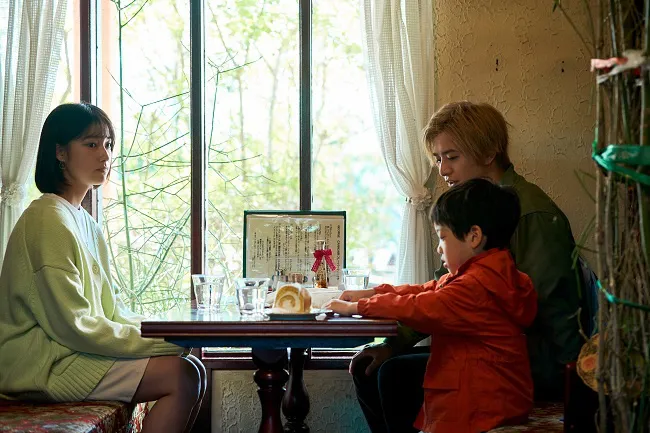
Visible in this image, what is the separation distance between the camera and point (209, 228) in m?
3.56

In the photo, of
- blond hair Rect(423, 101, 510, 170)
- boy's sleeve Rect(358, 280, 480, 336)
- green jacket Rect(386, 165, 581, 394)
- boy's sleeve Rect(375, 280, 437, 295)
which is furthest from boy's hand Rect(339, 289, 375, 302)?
blond hair Rect(423, 101, 510, 170)

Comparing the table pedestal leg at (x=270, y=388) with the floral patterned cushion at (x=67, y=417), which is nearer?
the floral patterned cushion at (x=67, y=417)

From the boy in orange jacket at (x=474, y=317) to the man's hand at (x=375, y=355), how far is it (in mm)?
510

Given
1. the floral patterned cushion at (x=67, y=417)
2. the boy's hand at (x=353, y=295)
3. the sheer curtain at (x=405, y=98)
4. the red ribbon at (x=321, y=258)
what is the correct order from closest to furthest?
the floral patterned cushion at (x=67, y=417), the boy's hand at (x=353, y=295), the red ribbon at (x=321, y=258), the sheer curtain at (x=405, y=98)

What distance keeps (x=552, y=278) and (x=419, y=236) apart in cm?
110

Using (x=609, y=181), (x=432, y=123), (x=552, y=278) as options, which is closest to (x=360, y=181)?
(x=432, y=123)

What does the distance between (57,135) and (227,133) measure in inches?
40.3

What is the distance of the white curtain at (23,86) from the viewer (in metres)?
3.37

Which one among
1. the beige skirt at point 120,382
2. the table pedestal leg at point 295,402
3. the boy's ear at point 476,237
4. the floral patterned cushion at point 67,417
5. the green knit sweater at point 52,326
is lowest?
the table pedestal leg at point 295,402

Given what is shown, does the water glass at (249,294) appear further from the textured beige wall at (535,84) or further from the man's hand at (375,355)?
the textured beige wall at (535,84)

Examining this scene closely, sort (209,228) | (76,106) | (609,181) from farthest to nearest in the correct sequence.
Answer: (209,228) → (76,106) → (609,181)

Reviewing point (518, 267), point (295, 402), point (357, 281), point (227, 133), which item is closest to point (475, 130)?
point (518, 267)

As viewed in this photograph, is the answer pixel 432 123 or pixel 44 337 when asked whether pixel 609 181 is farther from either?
pixel 44 337

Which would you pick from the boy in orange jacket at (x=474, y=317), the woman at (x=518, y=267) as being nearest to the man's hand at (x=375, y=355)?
the woman at (x=518, y=267)
